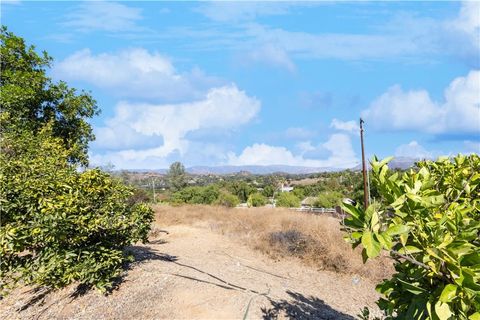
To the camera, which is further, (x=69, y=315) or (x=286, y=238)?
(x=286, y=238)

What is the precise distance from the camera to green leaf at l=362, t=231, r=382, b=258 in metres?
1.59

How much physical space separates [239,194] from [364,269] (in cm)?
4133

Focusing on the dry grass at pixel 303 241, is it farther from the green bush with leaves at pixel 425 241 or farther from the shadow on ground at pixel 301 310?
the green bush with leaves at pixel 425 241

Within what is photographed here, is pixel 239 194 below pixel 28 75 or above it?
below

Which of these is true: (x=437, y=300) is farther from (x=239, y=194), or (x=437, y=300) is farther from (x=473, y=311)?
(x=239, y=194)

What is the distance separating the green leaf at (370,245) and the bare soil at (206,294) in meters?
5.14

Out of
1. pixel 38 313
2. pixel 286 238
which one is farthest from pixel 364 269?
pixel 38 313

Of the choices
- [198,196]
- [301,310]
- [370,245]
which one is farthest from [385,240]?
[198,196]

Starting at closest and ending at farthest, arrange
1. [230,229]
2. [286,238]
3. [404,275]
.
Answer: [404,275], [286,238], [230,229]

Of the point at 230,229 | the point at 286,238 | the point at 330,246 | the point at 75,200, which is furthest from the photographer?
the point at 230,229

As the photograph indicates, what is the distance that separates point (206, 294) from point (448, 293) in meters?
5.90

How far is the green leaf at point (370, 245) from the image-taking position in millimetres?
1594

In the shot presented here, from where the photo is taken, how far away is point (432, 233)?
195 cm

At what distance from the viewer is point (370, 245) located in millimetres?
1620
